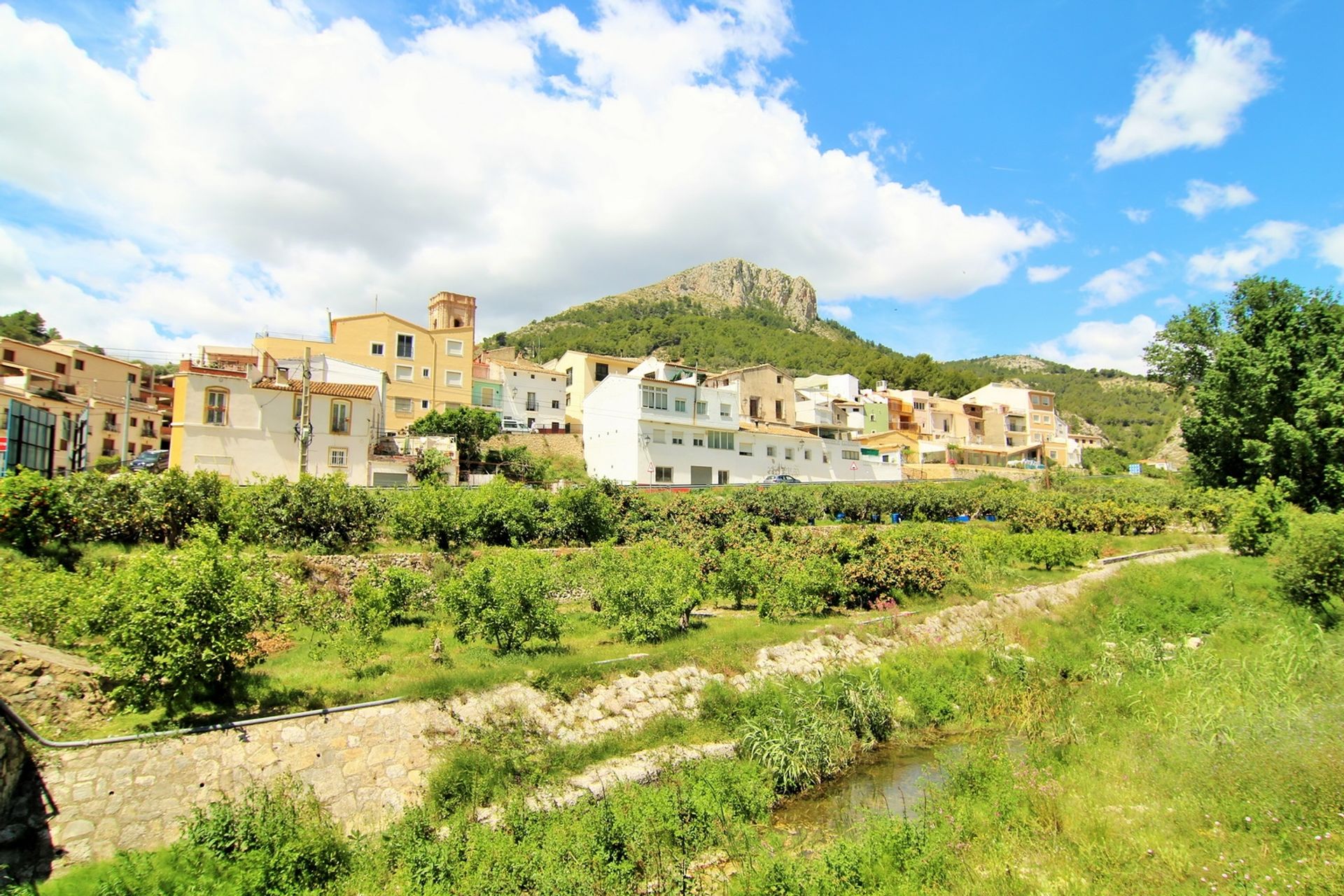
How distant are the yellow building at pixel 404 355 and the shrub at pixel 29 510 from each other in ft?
95.0

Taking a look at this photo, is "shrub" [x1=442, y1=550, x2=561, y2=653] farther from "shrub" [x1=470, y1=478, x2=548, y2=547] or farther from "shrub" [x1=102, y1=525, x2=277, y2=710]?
"shrub" [x1=470, y1=478, x2=548, y2=547]

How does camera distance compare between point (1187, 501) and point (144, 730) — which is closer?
point (144, 730)

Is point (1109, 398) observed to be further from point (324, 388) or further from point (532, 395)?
point (324, 388)

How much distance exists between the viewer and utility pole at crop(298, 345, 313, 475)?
30.4 m

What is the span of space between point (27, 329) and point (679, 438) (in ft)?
212

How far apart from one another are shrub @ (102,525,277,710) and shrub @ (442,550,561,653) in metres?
4.64

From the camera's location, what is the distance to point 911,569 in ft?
78.2

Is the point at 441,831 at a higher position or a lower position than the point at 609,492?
lower

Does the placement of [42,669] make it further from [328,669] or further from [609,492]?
[609,492]

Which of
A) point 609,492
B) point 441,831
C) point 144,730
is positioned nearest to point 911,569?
A: point 609,492

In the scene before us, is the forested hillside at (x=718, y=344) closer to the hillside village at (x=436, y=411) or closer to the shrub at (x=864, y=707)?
the hillside village at (x=436, y=411)

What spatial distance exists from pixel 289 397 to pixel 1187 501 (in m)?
49.5

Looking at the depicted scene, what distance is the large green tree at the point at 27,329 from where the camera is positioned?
5805 centimetres

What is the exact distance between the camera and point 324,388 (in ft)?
111
